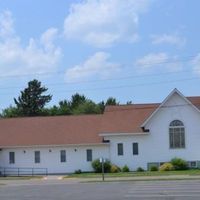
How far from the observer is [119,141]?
2398 inches

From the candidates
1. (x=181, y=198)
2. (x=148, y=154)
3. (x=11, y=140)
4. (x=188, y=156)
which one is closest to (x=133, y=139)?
(x=148, y=154)

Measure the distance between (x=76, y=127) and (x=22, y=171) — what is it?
24.8 feet

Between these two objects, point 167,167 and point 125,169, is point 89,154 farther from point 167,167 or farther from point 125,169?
point 167,167

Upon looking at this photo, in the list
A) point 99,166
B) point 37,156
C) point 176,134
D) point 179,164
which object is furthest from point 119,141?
point 37,156

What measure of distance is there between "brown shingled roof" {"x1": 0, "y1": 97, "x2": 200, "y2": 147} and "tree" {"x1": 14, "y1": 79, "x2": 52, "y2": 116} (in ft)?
168

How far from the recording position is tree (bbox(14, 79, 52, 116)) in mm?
121312

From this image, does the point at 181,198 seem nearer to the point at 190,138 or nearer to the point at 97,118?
the point at 190,138

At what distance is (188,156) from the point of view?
59719 mm

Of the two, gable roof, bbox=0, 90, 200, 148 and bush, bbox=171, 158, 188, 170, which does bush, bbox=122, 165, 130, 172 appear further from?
bush, bbox=171, 158, 188, 170

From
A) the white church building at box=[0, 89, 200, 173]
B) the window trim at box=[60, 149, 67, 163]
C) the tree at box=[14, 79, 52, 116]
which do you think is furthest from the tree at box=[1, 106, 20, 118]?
the window trim at box=[60, 149, 67, 163]

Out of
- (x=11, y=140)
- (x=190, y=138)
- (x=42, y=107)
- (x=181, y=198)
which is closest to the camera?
(x=181, y=198)

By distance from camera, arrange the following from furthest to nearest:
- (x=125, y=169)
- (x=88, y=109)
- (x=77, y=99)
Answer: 1. (x=77, y=99)
2. (x=88, y=109)
3. (x=125, y=169)

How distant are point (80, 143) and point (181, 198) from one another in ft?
126

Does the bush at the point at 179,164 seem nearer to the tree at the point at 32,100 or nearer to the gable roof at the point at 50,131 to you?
the gable roof at the point at 50,131
